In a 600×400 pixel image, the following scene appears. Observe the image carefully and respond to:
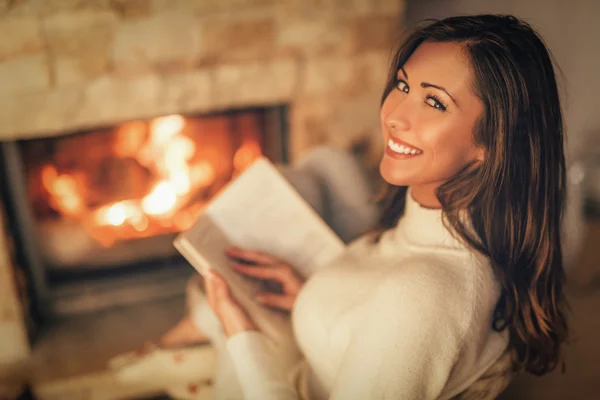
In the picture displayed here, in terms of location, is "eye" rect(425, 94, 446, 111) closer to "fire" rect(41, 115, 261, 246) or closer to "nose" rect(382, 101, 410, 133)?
"nose" rect(382, 101, 410, 133)

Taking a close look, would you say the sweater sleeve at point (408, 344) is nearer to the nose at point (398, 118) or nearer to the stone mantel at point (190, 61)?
the nose at point (398, 118)

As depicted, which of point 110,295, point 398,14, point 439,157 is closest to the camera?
point 439,157

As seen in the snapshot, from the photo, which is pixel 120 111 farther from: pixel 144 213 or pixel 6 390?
pixel 6 390

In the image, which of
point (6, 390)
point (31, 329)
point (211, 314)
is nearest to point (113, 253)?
point (31, 329)

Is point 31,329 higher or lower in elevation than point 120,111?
lower

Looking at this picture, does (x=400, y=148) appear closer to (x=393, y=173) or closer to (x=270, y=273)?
(x=393, y=173)

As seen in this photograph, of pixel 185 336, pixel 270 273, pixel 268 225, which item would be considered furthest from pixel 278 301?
pixel 185 336

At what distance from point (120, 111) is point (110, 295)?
0.67 m

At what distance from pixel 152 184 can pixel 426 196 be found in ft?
3.66

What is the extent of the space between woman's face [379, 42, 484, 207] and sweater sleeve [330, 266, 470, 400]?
0.17 meters

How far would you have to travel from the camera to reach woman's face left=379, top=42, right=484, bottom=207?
73 cm

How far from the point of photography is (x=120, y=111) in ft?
4.65

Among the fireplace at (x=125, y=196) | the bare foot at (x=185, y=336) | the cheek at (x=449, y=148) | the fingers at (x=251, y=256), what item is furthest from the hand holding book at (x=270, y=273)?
the fireplace at (x=125, y=196)

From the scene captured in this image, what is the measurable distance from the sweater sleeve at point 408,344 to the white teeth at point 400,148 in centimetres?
19
